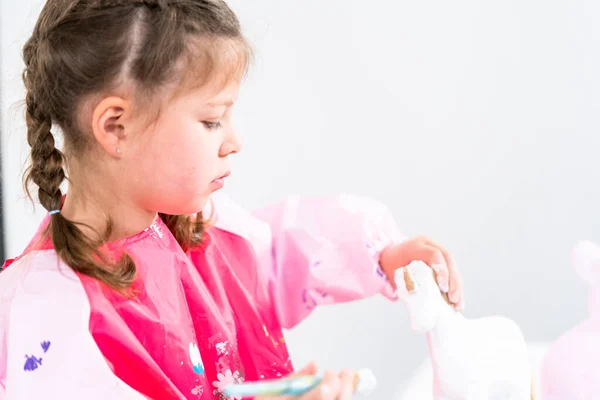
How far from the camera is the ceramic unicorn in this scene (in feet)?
2.17

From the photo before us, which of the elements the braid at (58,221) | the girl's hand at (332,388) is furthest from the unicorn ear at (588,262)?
the braid at (58,221)

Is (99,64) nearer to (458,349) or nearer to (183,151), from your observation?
(183,151)

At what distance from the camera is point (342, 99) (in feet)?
3.68

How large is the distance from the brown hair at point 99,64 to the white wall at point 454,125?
0.48 meters

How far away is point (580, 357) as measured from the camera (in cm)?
67

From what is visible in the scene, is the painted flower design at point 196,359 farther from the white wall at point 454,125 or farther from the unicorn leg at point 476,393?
the white wall at point 454,125

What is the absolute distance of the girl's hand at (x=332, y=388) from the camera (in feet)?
1.68

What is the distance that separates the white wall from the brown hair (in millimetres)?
476

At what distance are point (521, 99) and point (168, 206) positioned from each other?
66 cm

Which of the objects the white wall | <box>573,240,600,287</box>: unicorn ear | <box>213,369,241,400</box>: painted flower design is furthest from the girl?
the white wall

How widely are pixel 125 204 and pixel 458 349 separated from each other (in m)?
0.28

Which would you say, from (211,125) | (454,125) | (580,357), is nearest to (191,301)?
(211,125)

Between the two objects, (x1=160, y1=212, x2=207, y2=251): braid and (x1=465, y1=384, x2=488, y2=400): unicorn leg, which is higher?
(x1=160, y1=212, x2=207, y2=251): braid

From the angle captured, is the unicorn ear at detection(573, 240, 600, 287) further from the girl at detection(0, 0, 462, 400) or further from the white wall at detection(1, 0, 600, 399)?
the white wall at detection(1, 0, 600, 399)
